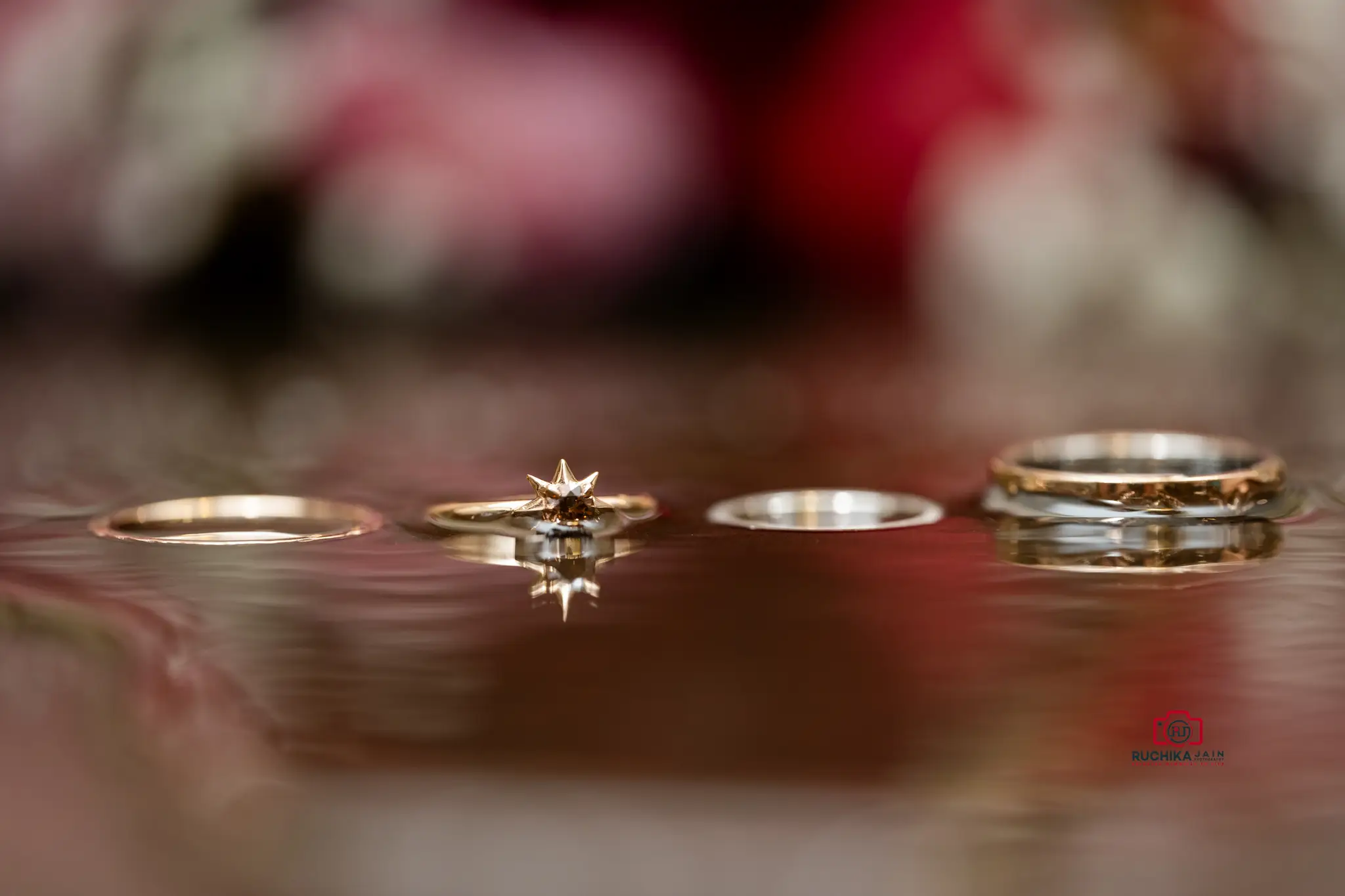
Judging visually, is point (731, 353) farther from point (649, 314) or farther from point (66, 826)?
point (66, 826)

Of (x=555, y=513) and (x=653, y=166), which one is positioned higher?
(x=653, y=166)

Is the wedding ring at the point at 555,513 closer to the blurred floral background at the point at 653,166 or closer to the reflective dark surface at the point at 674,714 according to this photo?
the reflective dark surface at the point at 674,714

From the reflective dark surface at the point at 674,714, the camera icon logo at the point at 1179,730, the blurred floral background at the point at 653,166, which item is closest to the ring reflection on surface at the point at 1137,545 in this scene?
the reflective dark surface at the point at 674,714

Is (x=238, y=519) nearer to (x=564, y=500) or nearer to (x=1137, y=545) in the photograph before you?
(x=564, y=500)

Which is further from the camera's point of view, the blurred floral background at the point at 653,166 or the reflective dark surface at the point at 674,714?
the blurred floral background at the point at 653,166

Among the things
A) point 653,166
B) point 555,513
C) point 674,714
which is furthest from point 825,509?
point 653,166

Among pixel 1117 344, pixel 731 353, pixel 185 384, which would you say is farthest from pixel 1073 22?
pixel 185 384

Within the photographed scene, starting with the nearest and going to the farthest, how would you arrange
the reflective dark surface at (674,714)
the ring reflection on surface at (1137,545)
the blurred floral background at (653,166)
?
the reflective dark surface at (674,714) < the ring reflection on surface at (1137,545) < the blurred floral background at (653,166)

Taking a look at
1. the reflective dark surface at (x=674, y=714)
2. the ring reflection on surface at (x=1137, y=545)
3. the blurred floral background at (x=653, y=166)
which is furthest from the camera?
the blurred floral background at (x=653, y=166)
